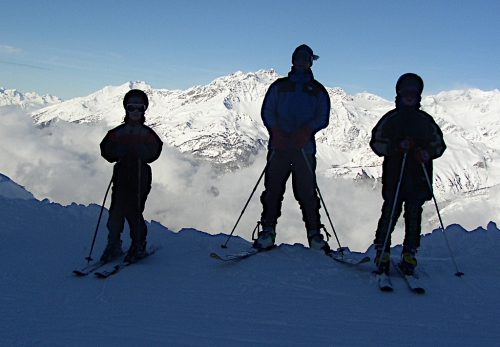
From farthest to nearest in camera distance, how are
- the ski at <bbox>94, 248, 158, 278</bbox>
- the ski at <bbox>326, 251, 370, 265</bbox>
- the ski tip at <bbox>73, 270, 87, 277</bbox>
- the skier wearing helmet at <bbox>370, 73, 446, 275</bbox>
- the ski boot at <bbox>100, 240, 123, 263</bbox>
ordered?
the ski boot at <bbox>100, 240, 123, 263</bbox> < the ski at <bbox>326, 251, 370, 265</bbox> < the skier wearing helmet at <bbox>370, 73, 446, 275</bbox> < the ski tip at <bbox>73, 270, 87, 277</bbox> < the ski at <bbox>94, 248, 158, 278</bbox>

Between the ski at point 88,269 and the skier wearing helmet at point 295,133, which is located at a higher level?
the skier wearing helmet at point 295,133

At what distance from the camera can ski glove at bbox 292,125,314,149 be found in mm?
6762

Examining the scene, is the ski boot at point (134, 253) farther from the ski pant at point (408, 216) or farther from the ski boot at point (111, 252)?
the ski pant at point (408, 216)

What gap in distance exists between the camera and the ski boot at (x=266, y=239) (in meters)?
6.98

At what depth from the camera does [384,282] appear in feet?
17.5

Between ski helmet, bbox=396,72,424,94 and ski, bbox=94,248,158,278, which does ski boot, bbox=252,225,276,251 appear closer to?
ski, bbox=94,248,158,278

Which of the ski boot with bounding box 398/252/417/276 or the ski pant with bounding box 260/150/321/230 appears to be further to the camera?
the ski pant with bounding box 260/150/321/230

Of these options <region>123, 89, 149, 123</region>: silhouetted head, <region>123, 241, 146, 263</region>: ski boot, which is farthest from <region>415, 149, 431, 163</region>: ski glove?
<region>123, 241, 146, 263</region>: ski boot

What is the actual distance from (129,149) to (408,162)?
444cm

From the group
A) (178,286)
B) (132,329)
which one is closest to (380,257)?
(178,286)

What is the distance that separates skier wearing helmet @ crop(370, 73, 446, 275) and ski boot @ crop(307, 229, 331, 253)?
0.96 m

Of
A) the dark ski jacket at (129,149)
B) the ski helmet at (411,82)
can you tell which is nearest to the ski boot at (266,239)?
the dark ski jacket at (129,149)

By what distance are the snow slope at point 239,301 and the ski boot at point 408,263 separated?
219 mm

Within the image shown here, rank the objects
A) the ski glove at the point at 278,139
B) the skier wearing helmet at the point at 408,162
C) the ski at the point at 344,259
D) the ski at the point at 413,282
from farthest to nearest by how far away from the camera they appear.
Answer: the ski glove at the point at 278,139 → the ski at the point at 344,259 → the skier wearing helmet at the point at 408,162 → the ski at the point at 413,282
